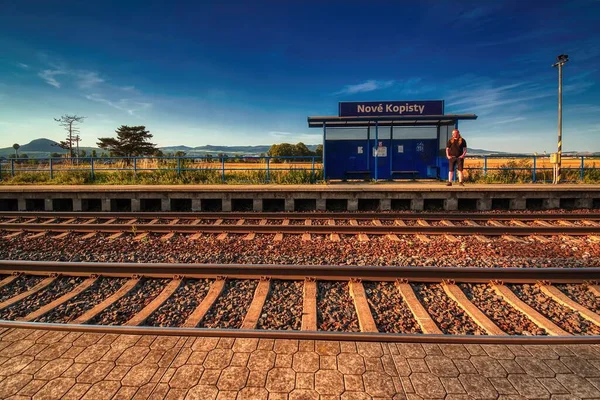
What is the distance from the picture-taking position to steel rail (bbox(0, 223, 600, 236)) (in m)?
8.48

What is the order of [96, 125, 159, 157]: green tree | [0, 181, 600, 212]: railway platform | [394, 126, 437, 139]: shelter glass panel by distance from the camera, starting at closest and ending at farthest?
[0, 181, 600, 212]: railway platform, [394, 126, 437, 139]: shelter glass panel, [96, 125, 159, 157]: green tree

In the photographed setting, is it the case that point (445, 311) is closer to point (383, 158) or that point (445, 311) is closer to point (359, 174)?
point (359, 174)

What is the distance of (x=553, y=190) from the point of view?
12.0m

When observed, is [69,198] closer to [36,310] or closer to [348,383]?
[36,310]

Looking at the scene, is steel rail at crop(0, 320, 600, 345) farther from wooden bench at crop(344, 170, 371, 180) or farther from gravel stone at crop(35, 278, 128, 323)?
wooden bench at crop(344, 170, 371, 180)

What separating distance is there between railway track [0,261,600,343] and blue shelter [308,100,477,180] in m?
10.9

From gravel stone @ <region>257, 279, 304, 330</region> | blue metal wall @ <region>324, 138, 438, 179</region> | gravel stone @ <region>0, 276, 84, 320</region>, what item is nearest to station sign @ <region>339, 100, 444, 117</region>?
blue metal wall @ <region>324, 138, 438, 179</region>

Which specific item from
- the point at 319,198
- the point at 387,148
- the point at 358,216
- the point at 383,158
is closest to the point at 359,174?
the point at 383,158

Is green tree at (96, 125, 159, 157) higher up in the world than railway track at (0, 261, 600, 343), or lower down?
higher up

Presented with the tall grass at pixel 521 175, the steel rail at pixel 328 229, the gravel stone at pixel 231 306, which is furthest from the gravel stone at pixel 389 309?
the tall grass at pixel 521 175

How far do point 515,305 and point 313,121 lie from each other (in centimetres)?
1214

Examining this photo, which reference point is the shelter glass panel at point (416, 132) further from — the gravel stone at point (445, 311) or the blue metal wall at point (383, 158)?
the gravel stone at point (445, 311)

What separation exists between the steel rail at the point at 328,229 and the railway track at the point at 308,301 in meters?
3.22

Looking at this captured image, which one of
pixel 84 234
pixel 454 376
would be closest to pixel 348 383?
pixel 454 376
